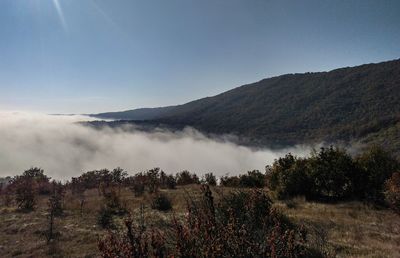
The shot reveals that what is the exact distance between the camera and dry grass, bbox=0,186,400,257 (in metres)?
9.16

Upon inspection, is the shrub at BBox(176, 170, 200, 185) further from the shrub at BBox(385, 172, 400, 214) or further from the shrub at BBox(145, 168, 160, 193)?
the shrub at BBox(385, 172, 400, 214)

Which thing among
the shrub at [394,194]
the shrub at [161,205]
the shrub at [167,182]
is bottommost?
the shrub at [167,182]

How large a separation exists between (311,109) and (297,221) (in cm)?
14178

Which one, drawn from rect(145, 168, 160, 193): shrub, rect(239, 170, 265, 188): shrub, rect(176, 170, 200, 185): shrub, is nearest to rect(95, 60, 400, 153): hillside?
rect(176, 170, 200, 185): shrub

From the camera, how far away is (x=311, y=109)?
146 metres

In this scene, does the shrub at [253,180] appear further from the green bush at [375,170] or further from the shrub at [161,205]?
the shrub at [161,205]

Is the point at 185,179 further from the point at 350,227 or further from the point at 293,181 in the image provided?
the point at 350,227

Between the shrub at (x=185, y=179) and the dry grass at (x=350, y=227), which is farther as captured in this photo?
the shrub at (x=185, y=179)

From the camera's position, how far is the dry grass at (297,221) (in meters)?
9.16

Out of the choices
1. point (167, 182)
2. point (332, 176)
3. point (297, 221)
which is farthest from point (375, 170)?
point (167, 182)

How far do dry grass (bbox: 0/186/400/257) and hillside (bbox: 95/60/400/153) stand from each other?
7065cm

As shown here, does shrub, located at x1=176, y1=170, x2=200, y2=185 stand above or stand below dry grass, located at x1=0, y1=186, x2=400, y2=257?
below

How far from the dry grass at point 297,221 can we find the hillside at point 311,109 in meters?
70.7

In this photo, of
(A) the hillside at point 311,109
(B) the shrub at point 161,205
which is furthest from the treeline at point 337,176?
(A) the hillside at point 311,109
